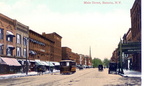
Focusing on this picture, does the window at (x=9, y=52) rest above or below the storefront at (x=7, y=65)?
above

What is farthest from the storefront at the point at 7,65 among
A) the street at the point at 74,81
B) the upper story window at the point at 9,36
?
the street at the point at 74,81

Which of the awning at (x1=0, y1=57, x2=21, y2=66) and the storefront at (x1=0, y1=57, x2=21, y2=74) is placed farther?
the storefront at (x1=0, y1=57, x2=21, y2=74)

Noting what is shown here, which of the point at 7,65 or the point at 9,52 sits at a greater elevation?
the point at 9,52

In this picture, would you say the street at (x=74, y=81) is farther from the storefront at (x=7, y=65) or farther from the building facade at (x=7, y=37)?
the building facade at (x=7, y=37)

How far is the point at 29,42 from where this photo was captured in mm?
54594

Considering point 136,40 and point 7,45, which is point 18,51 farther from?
point 136,40

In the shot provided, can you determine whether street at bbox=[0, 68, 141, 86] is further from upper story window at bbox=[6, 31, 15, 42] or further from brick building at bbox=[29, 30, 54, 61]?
brick building at bbox=[29, 30, 54, 61]

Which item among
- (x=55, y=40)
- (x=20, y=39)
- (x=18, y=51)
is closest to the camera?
(x=18, y=51)

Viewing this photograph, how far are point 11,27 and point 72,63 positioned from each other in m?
14.3

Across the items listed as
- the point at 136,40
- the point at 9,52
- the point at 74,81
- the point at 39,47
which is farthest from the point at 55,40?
the point at 74,81

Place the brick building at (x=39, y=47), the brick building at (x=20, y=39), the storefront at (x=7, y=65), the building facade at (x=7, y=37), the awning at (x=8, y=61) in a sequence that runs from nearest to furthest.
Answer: the awning at (x=8, y=61) → the storefront at (x=7, y=65) → the building facade at (x=7, y=37) → the brick building at (x=20, y=39) → the brick building at (x=39, y=47)

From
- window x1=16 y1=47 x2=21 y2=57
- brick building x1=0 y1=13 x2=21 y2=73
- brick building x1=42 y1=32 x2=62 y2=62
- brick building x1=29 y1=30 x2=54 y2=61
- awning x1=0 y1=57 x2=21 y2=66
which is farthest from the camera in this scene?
brick building x1=42 y1=32 x2=62 y2=62

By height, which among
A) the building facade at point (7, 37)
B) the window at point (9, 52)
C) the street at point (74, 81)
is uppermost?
the building facade at point (7, 37)

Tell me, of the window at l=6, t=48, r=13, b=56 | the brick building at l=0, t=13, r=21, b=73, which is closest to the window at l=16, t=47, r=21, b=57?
the brick building at l=0, t=13, r=21, b=73
